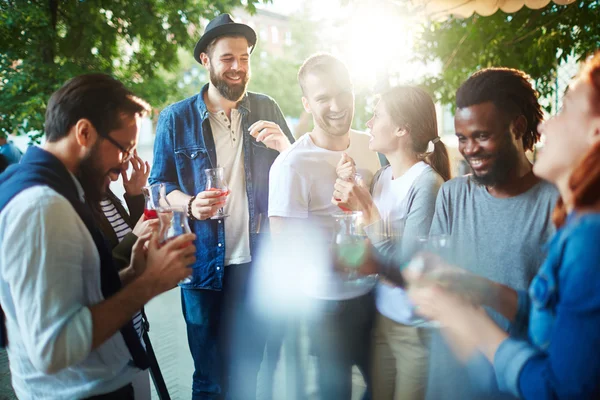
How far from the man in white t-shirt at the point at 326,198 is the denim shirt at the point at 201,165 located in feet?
1.54

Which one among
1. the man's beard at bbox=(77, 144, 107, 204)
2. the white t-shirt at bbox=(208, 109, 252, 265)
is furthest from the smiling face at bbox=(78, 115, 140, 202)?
the white t-shirt at bbox=(208, 109, 252, 265)

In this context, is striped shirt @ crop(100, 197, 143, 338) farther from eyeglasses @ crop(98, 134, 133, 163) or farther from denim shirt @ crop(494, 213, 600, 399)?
denim shirt @ crop(494, 213, 600, 399)

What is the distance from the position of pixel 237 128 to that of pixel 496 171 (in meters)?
1.60

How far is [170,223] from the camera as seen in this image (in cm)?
150

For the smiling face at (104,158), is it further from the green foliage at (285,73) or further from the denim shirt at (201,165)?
the green foliage at (285,73)

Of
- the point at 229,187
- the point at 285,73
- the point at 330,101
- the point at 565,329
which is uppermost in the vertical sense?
the point at 285,73

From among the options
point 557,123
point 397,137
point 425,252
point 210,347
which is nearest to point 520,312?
point 425,252

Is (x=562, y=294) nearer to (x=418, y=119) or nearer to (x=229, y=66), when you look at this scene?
(x=418, y=119)

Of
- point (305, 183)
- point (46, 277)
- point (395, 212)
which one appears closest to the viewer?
point (46, 277)

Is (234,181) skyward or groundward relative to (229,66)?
groundward

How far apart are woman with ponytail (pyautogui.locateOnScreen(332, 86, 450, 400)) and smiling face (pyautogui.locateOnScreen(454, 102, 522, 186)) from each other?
0.97ft

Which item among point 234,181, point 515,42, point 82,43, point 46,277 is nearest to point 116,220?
point 234,181

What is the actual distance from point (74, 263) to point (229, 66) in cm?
170

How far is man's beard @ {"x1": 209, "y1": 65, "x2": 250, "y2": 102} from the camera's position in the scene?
2.65 m
